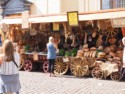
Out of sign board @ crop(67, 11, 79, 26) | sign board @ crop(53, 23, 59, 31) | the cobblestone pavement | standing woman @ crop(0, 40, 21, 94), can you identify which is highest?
sign board @ crop(67, 11, 79, 26)

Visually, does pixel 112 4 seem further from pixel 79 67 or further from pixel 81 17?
pixel 79 67

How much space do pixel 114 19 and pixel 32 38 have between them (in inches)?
191

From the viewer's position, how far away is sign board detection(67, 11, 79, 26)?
12.1m

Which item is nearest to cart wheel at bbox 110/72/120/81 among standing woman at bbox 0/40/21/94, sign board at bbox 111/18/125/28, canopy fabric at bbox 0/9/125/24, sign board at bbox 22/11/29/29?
sign board at bbox 111/18/125/28

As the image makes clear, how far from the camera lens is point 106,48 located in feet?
39.3

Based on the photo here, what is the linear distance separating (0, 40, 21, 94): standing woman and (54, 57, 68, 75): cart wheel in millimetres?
6694

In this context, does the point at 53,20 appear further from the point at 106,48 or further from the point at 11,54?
the point at 11,54

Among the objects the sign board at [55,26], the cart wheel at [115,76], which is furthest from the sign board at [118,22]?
the sign board at [55,26]

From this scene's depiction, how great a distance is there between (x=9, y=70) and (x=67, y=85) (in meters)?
4.66

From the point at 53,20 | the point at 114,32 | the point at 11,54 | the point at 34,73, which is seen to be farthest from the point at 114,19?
the point at 11,54

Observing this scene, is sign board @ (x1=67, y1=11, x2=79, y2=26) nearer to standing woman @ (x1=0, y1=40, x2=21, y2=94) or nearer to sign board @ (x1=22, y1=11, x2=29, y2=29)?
sign board @ (x1=22, y1=11, x2=29, y2=29)

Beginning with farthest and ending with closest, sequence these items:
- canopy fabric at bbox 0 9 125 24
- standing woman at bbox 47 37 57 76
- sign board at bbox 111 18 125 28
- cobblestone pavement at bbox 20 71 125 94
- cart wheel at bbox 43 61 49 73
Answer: cart wheel at bbox 43 61 49 73
standing woman at bbox 47 37 57 76
canopy fabric at bbox 0 9 125 24
sign board at bbox 111 18 125 28
cobblestone pavement at bbox 20 71 125 94

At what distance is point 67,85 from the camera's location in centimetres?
1045

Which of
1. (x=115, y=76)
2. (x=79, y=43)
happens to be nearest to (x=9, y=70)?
(x=115, y=76)
